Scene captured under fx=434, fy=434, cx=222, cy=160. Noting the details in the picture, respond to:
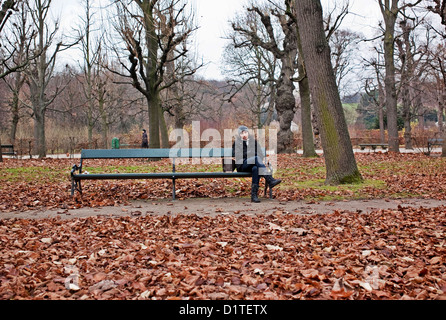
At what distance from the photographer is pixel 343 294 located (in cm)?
334

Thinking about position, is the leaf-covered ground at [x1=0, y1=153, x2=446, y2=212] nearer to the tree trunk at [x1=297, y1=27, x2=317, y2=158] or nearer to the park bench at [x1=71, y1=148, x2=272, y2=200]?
the park bench at [x1=71, y1=148, x2=272, y2=200]

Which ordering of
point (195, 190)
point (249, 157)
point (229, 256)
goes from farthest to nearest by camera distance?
1. point (195, 190)
2. point (249, 157)
3. point (229, 256)

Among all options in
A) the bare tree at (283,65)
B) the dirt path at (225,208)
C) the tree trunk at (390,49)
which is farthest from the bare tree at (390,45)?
the dirt path at (225,208)

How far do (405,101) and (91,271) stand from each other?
3098cm

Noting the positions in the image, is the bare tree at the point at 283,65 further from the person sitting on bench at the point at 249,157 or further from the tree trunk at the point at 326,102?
the person sitting on bench at the point at 249,157

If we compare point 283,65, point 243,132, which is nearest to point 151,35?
point 283,65

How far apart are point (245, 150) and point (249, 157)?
0.15 metres

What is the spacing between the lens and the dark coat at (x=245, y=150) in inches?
328

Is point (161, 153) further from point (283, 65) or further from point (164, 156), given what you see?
point (283, 65)

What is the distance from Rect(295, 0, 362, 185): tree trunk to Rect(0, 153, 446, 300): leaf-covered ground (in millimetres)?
2735

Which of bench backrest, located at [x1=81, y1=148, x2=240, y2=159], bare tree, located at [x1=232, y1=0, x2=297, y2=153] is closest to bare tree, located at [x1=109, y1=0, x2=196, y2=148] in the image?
bare tree, located at [x1=232, y1=0, x2=297, y2=153]

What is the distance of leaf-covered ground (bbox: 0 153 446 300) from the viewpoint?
3.49 metres

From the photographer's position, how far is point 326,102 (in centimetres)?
940

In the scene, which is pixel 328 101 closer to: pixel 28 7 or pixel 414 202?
pixel 414 202
